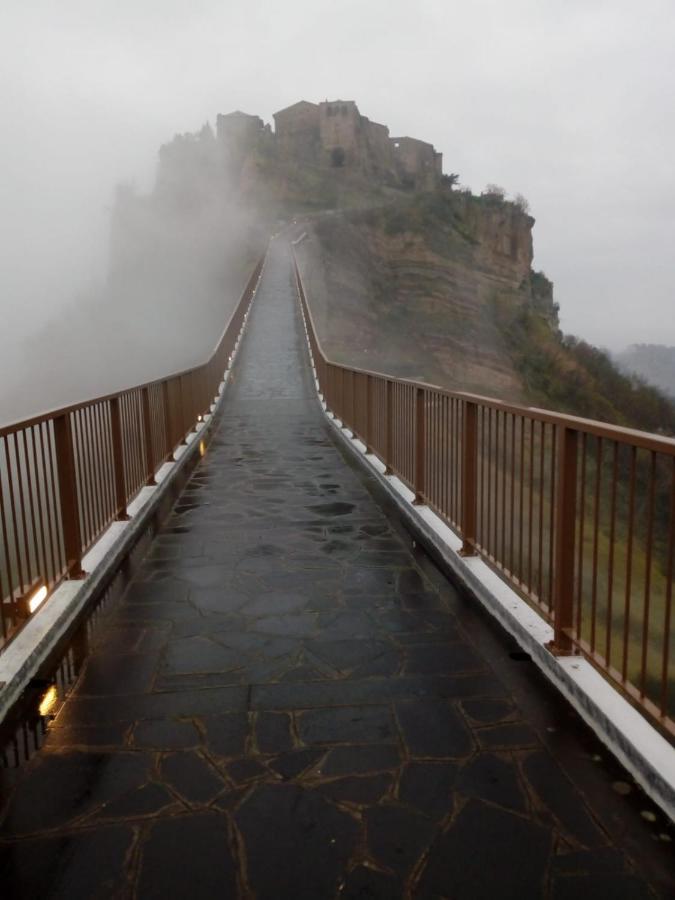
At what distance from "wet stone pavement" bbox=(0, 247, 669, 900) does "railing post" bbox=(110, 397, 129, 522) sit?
129 centimetres

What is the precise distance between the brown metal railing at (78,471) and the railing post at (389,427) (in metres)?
2.76

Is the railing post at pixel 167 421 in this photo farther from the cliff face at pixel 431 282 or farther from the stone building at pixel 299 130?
the stone building at pixel 299 130

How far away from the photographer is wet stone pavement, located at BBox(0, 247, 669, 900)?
227cm

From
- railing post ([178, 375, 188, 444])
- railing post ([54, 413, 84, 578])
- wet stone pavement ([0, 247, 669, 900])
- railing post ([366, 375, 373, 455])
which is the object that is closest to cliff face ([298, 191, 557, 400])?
railing post ([178, 375, 188, 444])

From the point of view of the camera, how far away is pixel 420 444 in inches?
276

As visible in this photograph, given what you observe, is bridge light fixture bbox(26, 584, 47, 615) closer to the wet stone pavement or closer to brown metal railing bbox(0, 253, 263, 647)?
brown metal railing bbox(0, 253, 263, 647)

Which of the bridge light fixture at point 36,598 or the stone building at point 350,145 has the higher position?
the stone building at point 350,145

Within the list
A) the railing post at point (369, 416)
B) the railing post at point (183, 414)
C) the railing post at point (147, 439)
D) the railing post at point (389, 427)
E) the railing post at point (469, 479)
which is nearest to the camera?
the railing post at point (469, 479)

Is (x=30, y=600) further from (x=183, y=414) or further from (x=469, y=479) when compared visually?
(x=183, y=414)

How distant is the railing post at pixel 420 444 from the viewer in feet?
→ 22.8

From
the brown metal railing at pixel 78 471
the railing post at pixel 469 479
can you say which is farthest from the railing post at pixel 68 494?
the railing post at pixel 469 479

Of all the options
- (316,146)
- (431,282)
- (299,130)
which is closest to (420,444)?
(431,282)

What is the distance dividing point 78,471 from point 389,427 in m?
4.24

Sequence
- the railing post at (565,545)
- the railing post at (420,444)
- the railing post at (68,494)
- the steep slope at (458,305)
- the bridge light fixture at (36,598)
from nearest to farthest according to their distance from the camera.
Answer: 1. the railing post at (565,545)
2. the bridge light fixture at (36,598)
3. the railing post at (68,494)
4. the railing post at (420,444)
5. the steep slope at (458,305)
